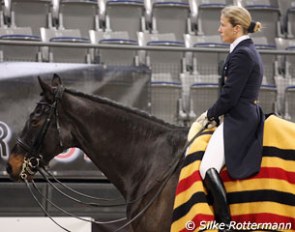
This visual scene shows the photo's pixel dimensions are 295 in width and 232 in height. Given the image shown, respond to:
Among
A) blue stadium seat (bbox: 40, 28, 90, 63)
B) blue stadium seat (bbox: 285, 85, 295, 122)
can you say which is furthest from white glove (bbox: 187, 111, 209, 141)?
blue stadium seat (bbox: 40, 28, 90, 63)

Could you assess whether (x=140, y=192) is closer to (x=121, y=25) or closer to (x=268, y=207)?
(x=268, y=207)

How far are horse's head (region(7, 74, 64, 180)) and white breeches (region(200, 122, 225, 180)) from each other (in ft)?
3.36

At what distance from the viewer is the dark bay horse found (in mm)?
4414

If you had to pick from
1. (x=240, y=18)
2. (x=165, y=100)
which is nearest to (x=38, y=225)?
(x=165, y=100)

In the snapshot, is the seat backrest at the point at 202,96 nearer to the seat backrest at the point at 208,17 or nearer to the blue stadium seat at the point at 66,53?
the blue stadium seat at the point at 66,53

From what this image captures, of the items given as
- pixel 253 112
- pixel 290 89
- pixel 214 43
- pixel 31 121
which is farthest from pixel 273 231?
pixel 214 43

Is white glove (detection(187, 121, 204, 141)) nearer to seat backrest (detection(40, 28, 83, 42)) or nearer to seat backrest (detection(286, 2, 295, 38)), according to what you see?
seat backrest (detection(40, 28, 83, 42))

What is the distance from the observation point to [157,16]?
8.91m

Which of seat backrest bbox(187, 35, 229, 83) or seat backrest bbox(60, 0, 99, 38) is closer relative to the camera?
seat backrest bbox(187, 35, 229, 83)

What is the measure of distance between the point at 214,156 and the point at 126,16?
502cm

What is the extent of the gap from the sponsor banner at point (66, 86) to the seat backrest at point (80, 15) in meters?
2.26

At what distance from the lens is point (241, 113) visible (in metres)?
4.08

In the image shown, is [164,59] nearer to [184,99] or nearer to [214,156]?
[184,99]

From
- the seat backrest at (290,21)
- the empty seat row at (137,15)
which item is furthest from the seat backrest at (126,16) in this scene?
the seat backrest at (290,21)
